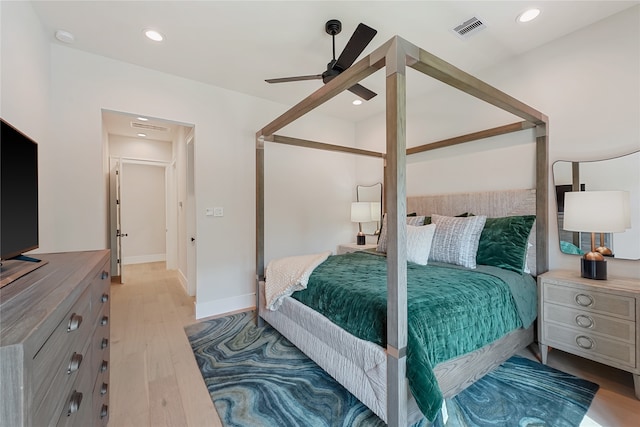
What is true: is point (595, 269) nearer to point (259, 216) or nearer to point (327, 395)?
point (327, 395)

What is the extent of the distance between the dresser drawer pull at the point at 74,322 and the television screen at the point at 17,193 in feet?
1.51

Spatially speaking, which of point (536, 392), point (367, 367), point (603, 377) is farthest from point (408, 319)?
point (603, 377)

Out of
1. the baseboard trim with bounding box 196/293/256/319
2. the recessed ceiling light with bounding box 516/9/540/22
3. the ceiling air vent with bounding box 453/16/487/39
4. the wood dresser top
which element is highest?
the recessed ceiling light with bounding box 516/9/540/22

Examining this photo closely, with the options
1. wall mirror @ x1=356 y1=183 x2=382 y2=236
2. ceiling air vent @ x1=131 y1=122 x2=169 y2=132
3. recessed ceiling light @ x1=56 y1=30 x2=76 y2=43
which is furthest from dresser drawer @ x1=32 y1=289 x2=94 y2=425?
ceiling air vent @ x1=131 y1=122 x2=169 y2=132

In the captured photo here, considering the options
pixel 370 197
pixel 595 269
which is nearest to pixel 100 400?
pixel 595 269

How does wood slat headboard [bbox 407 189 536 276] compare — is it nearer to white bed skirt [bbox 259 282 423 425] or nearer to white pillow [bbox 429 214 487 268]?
white pillow [bbox 429 214 487 268]

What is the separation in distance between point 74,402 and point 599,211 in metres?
3.01

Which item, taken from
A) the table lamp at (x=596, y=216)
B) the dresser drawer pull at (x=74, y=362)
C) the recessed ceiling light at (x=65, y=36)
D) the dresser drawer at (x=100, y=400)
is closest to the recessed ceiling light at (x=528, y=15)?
the table lamp at (x=596, y=216)

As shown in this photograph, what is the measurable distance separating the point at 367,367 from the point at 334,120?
12.0ft

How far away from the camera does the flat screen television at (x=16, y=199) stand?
3.48 ft

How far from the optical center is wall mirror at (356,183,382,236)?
13.6 feet

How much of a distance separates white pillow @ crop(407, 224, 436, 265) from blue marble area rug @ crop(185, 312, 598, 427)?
0.98m

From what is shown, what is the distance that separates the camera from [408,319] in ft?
4.61

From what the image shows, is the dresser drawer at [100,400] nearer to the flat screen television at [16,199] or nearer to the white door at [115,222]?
the flat screen television at [16,199]
